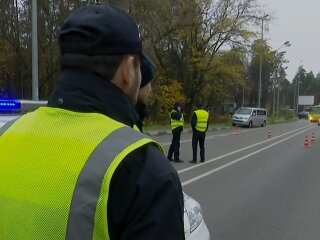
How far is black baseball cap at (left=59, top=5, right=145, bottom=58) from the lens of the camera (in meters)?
1.50

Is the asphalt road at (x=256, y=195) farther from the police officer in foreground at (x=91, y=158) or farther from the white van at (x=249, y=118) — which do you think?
the white van at (x=249, y=118)

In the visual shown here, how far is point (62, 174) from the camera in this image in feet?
4.60

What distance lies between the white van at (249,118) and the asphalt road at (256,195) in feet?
89.7

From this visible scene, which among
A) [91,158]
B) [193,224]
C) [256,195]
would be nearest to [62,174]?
[91,158]

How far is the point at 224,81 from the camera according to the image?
43438mm

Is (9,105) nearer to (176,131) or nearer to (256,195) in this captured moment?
(256,195)

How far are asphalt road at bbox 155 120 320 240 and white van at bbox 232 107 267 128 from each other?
27340mm

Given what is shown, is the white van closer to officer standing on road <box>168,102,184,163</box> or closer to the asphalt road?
the asphalt road

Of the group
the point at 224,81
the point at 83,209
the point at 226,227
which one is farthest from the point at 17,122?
the point at 224,81

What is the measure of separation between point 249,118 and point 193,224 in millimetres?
39904

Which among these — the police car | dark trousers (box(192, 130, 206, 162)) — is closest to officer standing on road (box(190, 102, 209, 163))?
dark trousers (box(192, 130, 206, 162))

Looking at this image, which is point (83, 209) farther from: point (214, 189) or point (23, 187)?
point (214, 189)

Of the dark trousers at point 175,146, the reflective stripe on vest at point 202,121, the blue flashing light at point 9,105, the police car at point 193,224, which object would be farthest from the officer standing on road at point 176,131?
the police car at point 193,224

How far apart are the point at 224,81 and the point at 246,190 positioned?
35.0 metres
